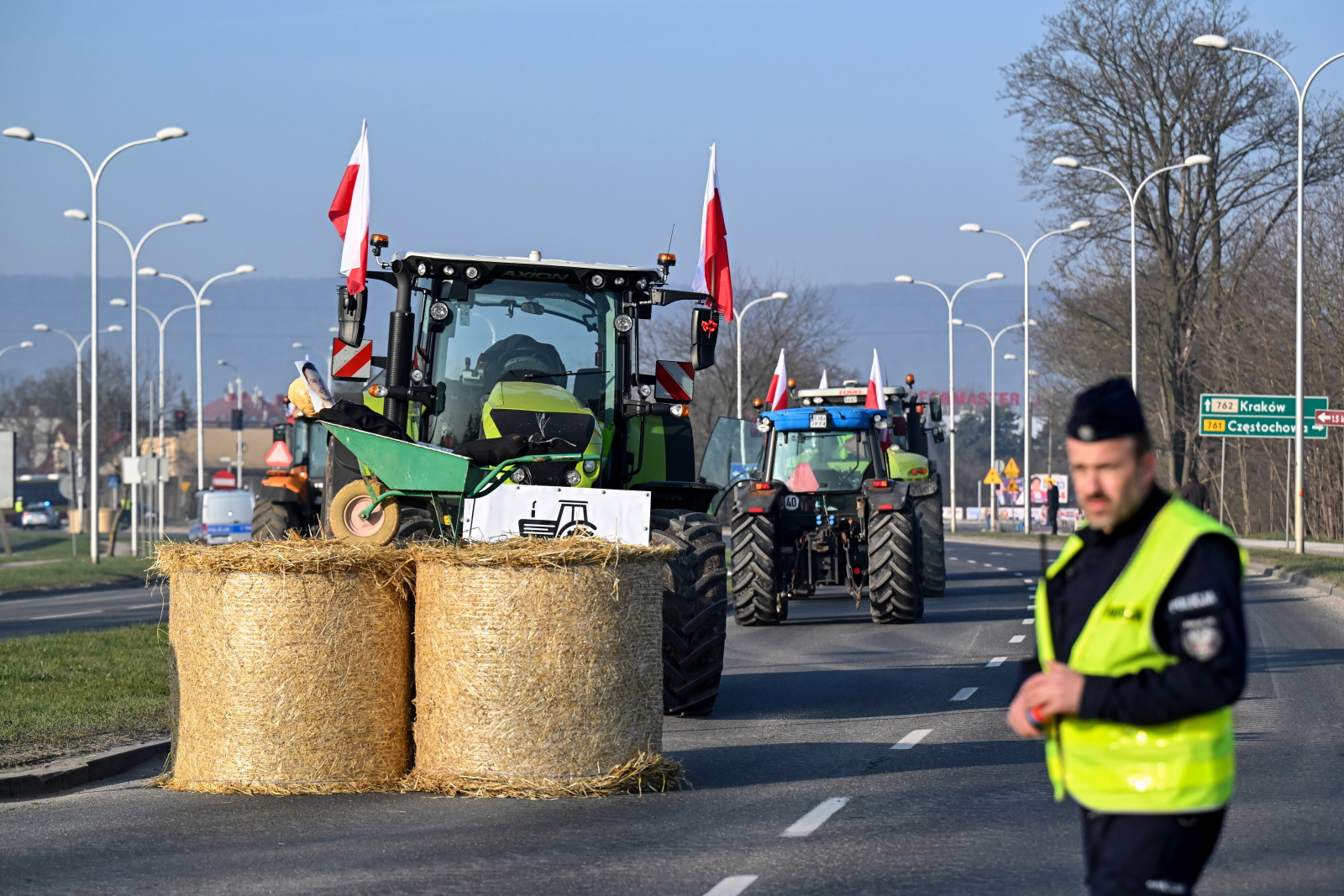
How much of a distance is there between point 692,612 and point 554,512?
5.84 feet

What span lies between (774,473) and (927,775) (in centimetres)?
1221

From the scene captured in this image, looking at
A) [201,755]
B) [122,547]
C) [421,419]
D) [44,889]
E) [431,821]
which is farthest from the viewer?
[122,547]

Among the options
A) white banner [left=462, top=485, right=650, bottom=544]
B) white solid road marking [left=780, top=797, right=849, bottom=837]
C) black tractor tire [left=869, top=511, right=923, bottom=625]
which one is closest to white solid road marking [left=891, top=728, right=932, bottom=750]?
white solid road marking [left=780, top=797, right=849, bottom=837]

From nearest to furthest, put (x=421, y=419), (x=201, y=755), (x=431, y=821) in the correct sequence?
1. (x=431, y=821)
2. (x=201, y=755)
3. (x=421, y=419)

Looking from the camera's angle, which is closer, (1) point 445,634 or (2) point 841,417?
(1) point 445,634

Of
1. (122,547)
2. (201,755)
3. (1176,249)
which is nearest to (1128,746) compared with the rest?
(201,755)

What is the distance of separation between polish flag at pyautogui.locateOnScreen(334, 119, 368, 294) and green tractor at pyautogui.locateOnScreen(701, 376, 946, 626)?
6.62 meters

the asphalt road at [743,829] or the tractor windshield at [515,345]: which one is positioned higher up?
the tractor windshield at [515,345]

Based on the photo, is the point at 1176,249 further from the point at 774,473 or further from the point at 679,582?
the point at 679,582

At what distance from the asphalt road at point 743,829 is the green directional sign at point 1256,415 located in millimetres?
22940

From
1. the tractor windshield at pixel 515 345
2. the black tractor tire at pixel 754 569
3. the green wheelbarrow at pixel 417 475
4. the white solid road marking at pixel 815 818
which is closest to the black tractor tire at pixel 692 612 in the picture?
the green wheelbarrow at pixel 417 475

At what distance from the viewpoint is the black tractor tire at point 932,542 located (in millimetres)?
23031

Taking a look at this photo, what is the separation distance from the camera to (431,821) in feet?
24.7

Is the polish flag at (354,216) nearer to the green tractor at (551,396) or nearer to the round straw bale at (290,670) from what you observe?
the green tractor at (551,396)
